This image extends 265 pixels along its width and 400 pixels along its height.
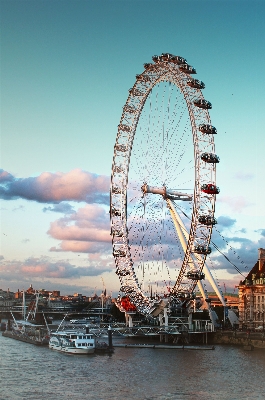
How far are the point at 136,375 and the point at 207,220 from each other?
21.6 meters

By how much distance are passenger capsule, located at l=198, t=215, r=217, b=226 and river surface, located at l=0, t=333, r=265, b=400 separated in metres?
11.1

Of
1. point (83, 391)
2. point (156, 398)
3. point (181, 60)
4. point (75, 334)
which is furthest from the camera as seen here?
point (181, 60)

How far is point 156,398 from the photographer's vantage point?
3484 centimetres

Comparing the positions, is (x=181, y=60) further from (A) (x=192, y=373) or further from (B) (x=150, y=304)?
(A) (x=192, y=373)

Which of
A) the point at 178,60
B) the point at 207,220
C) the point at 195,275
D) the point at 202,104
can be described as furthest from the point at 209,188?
the point at 178,60

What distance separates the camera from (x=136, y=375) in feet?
142

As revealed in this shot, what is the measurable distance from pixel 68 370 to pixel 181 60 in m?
30.5

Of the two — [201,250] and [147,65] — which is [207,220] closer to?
[201,250]

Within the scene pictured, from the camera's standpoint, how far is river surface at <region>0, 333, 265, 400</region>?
36.5 meters

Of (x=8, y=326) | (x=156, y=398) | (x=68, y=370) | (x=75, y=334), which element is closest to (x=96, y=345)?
(x=75, y=334)

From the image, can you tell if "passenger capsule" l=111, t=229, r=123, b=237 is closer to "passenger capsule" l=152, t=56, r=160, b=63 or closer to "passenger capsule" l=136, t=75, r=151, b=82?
"passenger capsule" l=136, t=75, r=151, b=82

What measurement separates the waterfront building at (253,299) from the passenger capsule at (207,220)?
60.8 ft

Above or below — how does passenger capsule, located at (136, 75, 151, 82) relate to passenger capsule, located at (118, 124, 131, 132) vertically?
above

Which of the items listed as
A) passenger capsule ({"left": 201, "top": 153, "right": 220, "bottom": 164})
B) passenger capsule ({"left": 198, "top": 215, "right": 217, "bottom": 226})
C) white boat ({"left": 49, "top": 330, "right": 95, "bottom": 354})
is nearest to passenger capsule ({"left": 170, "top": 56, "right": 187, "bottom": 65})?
passenger capsule ({"left": 201, "top": 153, "right": 220, "bottom": 164})
